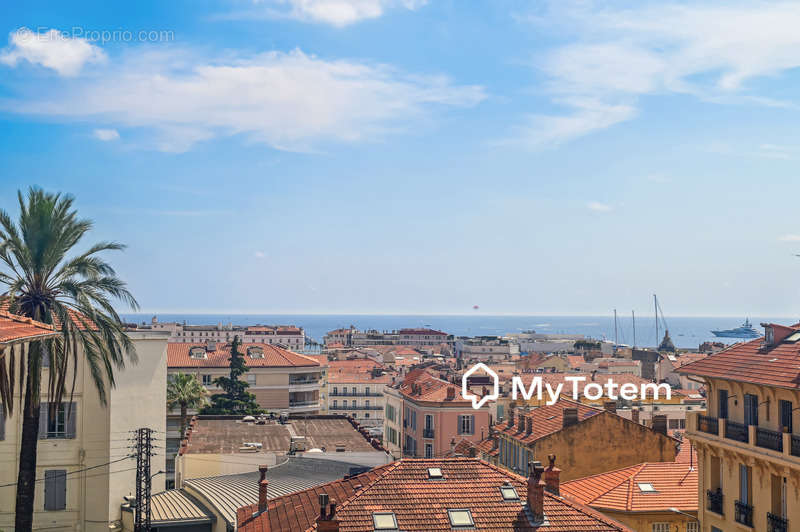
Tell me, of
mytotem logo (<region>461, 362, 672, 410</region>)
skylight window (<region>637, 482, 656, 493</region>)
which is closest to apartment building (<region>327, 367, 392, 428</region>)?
mytotem logo (<region>461, 362, 672, 410</region>)

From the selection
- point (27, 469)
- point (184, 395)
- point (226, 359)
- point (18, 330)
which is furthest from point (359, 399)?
point (18, 330)

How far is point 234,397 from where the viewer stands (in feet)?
284

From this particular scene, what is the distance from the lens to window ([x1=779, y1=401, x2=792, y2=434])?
29891 mm

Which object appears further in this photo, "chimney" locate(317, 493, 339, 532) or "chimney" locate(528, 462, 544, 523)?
"chimney" locate(528, 462, 544, 523)

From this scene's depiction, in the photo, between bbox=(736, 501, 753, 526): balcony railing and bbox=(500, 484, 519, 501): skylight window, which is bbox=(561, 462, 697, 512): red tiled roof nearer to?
bbox=(736, 501, 753, 526): balcony railing

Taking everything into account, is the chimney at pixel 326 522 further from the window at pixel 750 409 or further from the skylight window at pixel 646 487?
the skylight window at pixel 646 487

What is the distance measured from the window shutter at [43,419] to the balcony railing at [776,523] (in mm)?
28953

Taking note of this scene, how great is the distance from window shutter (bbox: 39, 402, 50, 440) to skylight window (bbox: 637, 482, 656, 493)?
1029 inches

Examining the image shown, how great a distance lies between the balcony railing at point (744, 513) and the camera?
31547 mm

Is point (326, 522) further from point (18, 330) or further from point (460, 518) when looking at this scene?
point (18, 330)

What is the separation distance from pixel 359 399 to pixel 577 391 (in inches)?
1886

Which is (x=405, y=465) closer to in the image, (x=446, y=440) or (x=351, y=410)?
(x=446, y=440)

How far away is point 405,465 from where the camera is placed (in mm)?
30422

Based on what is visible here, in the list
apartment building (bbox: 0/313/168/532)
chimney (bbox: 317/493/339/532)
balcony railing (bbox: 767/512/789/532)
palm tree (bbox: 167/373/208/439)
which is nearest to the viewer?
→ chimney (bbox: 317/493/339/532)
